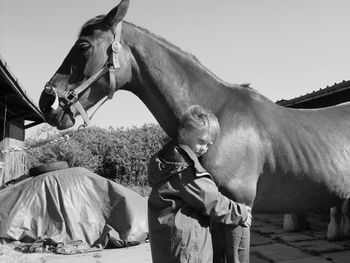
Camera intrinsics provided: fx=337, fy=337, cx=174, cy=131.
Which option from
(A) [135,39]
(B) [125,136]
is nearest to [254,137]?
(A) [135,39]

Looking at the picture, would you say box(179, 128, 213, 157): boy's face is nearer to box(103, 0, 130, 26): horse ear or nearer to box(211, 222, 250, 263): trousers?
box(211, 222, 250, 263): trousers

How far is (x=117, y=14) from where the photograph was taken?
2031 millimetres

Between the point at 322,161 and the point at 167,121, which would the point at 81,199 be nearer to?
the point at 167,121

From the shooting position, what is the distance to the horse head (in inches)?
80.2

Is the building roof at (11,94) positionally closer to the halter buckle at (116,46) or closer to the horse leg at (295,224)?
the halter buckle at (116,46)

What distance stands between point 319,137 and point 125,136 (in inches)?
459

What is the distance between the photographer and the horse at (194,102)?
6.50 ft

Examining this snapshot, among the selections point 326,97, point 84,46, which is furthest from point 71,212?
point 326,97

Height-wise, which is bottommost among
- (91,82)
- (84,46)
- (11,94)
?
(11,94)

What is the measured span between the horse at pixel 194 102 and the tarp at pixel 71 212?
368 cm

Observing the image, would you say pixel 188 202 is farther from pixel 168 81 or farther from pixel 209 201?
pixel 168 81

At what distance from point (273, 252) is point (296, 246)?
1.42ft

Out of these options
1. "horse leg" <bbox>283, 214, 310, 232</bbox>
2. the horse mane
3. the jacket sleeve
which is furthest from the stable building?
"horse leg" <bbox>283, 214, 310, 232</bbox>

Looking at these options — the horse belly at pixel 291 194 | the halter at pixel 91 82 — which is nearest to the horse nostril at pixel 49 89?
the halter at pixel 91 82
